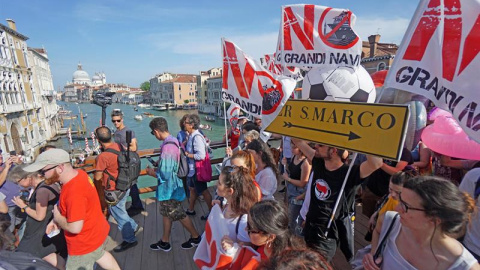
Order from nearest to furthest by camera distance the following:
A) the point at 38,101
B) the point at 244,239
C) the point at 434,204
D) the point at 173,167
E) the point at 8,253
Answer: the point at 434,204, the point at 8,253, the point at 244,239, the point at 173,167, the point at 38,101

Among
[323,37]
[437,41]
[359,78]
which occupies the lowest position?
[359,78]

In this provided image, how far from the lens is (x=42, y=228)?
250cm

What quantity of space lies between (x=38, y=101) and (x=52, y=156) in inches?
2018

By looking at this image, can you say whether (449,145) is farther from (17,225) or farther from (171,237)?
(17,225)

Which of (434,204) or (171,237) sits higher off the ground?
(434,204)

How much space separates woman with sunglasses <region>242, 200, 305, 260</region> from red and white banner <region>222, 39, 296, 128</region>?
3.33 ft

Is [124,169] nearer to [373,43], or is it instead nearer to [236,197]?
[236,197]

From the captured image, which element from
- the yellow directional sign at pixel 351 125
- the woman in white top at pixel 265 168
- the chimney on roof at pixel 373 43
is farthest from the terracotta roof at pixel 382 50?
the yellow directional sign at pixel 351 125

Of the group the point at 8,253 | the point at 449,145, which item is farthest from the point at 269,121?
the point at 8,253

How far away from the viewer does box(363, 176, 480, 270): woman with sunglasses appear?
52.2 inches

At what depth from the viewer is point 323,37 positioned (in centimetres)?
367

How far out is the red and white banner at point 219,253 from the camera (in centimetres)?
176

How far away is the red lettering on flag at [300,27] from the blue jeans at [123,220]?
143 inches

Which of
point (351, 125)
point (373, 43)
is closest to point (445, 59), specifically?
point (351, 125)
